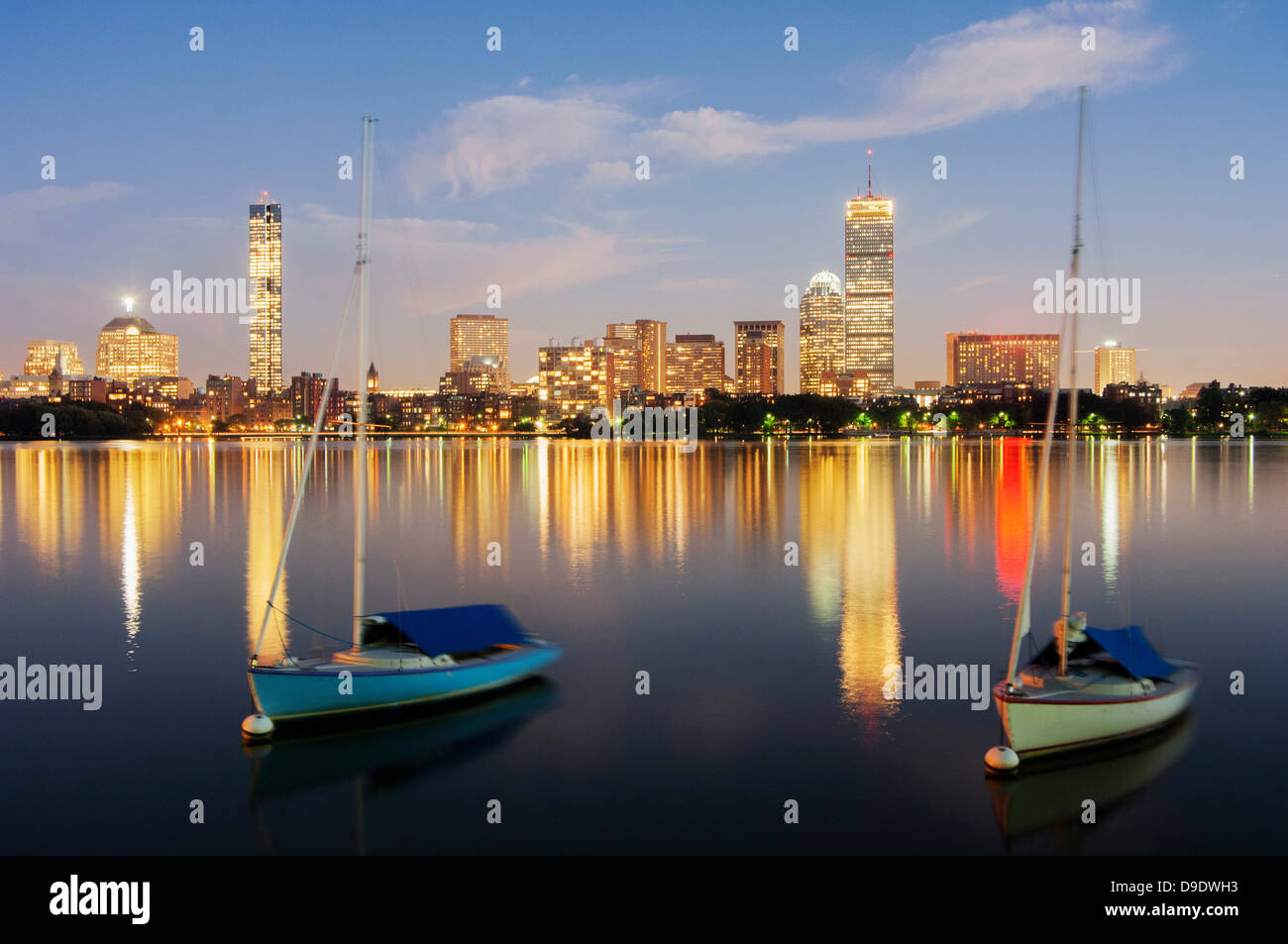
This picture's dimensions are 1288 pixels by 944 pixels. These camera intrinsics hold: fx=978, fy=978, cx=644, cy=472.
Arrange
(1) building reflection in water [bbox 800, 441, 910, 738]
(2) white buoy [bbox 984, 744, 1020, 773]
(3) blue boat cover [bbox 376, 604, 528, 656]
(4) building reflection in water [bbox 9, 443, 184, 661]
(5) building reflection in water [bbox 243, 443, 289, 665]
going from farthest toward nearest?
(4) building reflection in water [bbox 9, 443, 184, 661] → (5) building reflection in water [bbox 243, 443, 289, 665] → (1) building reflection in water [bbox 800, 441, 910, 738] → (3) blue boat cover [bbox 376, 604, 528, 656] → (2) white buoy [bbox 984, 744, 1020, 773]

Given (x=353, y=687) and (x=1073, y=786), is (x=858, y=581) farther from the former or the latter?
(x=353, y=687)

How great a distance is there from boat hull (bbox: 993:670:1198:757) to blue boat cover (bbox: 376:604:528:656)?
10500 millimetres

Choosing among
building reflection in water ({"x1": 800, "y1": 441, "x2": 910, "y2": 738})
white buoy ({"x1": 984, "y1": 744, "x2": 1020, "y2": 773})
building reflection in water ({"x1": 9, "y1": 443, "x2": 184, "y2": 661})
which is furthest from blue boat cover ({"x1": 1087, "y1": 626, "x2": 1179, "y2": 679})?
building reflection in water ({"x1": 9, "y1": 443, "x2": 184, "y2": 661})

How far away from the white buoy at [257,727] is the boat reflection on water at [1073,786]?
13.0 m

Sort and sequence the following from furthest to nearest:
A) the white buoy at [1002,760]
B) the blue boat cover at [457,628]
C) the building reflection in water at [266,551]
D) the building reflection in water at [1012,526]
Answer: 1. the building reflection in water at [1012,526]
2. the building reflection in water at [266,551]
3. the blue boat cover at [457,628]
4. the white buoy at [1002,760]

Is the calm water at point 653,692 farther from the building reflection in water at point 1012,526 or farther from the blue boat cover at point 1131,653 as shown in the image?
the blue boat cover at point 1131,653

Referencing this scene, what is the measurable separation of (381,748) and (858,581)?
21.6 m

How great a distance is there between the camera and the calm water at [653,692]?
15.4 meters

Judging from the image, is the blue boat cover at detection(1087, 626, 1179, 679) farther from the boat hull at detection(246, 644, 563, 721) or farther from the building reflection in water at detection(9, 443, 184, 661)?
the building reflection in water at detection(9, 443, 184, 661)

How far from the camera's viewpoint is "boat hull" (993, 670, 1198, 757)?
16.8 meters

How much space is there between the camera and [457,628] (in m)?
21.2

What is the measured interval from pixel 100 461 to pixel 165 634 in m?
106

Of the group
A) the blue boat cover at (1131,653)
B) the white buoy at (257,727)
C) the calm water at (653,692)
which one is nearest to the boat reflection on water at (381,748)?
the calm water at (653,692)
